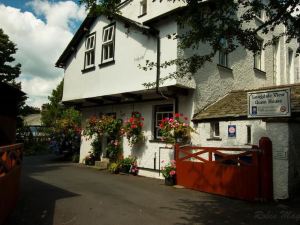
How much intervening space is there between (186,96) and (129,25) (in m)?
4.15

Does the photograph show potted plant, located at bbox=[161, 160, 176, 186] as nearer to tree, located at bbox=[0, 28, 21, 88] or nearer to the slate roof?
the slate roof

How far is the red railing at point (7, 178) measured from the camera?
19.1 feet

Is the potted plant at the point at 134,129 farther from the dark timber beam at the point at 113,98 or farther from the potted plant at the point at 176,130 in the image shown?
the potted plant at the point at 176,130

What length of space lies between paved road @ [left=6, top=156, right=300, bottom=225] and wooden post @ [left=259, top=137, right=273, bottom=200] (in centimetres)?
36

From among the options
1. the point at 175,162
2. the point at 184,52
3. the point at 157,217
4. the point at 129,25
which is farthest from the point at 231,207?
the point at 129,25

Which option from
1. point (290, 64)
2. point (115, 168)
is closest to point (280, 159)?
point (115, 168)

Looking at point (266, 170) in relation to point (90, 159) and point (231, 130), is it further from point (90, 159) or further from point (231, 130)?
point (90, 159)

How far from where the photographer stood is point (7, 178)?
6234 millimetres

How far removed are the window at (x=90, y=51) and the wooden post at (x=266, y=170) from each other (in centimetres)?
1050

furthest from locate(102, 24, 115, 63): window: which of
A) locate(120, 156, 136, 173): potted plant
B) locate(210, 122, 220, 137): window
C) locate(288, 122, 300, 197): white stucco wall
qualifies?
locate(288, 122, 300, 197): white stucco wall

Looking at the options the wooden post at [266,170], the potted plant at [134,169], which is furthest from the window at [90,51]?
the wooden post at [266,170]

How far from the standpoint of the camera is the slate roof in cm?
1009

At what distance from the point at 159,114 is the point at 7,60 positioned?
17.6 metres

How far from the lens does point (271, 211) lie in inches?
285
